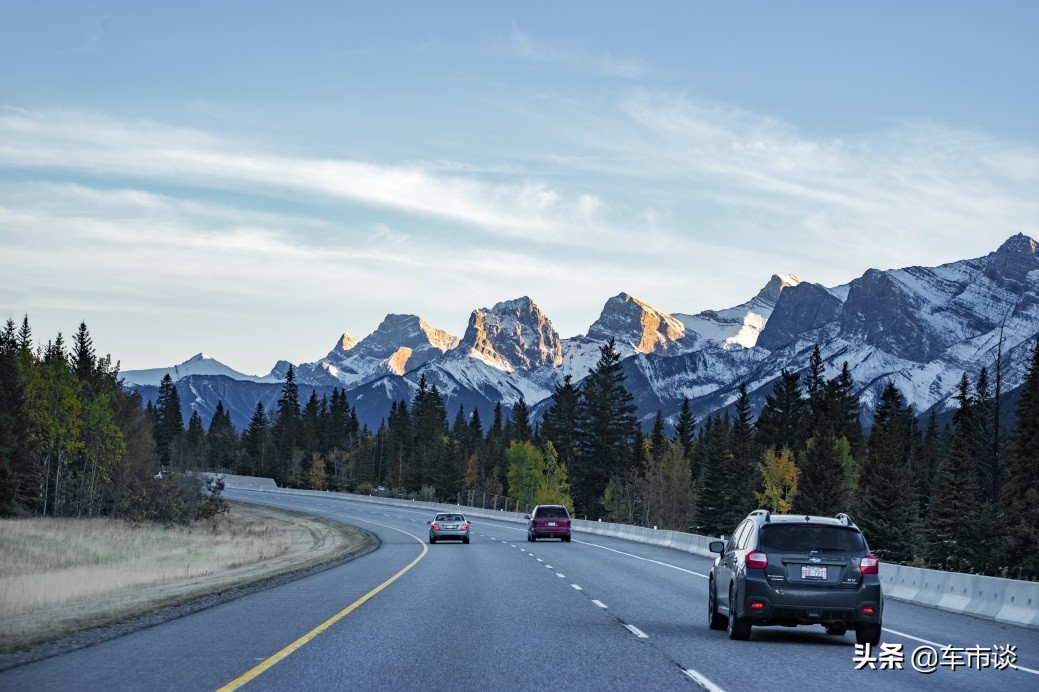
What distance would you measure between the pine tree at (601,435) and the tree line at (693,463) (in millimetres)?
178

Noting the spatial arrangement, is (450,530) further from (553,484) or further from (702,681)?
(553,484)

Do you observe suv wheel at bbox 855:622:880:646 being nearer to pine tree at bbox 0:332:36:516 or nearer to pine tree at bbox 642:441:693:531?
pine tree at bbox 0:332:36:516

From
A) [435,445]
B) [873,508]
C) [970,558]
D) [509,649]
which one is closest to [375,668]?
[509,649]

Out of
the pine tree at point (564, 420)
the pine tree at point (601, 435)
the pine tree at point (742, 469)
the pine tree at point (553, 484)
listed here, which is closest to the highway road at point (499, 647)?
the pine tree at point (742, 469)

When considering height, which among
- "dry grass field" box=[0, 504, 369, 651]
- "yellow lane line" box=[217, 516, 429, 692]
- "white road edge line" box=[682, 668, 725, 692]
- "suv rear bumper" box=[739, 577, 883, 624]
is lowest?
"dry grass field" box=[0, 504, 369, 651]

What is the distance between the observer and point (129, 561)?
4425 centimetres

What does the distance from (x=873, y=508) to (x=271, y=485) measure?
86518mm

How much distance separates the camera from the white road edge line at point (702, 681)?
1088 centimetres

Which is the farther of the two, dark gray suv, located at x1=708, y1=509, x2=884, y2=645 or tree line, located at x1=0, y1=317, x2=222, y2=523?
tree line, located at x1=0, y1=317, x2=222, y2=523

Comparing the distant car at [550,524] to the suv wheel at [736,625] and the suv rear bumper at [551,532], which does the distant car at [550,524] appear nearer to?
the suv rear bumper at [551,532]

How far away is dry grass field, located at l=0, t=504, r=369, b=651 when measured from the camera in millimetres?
18656

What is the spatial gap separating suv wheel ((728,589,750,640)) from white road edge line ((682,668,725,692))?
129 inches

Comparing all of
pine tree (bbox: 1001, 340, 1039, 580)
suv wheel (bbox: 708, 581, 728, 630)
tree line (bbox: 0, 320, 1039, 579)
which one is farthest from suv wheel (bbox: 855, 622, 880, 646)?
pine tree (bbox: 1001, 340, 1039, 580)

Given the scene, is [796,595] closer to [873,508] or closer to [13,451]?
[13,451]
